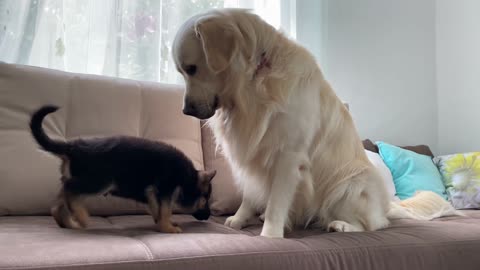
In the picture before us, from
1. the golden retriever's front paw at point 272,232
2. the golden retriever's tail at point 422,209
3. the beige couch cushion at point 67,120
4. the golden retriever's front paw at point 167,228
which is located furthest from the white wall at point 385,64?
the golden retriever's front paw at point 167,228

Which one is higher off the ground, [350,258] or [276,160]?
[276,160]

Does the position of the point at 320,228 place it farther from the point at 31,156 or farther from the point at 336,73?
the point at 336,73

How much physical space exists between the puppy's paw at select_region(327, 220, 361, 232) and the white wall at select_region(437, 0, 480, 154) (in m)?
2.05

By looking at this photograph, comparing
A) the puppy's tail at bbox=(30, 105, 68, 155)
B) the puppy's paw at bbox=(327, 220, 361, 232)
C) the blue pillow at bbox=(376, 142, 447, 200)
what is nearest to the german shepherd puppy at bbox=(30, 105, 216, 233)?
the puppy's tail at bbox=(30, 105, 68, 155)

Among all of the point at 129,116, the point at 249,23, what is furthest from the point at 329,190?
the point at 129,116

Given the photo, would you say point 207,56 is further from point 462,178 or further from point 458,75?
point 458,75

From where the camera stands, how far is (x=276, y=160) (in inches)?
57.4

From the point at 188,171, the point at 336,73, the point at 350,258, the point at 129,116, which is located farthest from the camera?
the point at 336,73

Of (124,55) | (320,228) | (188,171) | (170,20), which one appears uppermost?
(170,20)

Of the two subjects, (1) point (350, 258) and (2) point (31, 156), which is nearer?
(1) point (350, 258)

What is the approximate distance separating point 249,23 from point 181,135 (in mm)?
639

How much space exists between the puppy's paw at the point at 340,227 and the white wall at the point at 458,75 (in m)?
2.05

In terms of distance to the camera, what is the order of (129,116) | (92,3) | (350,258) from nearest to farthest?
(350,258) < (129,116) < (92,3)

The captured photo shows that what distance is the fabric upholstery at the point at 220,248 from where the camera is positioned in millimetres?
917
